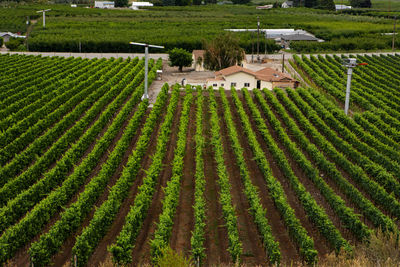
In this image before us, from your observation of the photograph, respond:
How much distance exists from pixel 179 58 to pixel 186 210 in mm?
50685

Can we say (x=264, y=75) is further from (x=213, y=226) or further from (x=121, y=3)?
(x=121, y=3)

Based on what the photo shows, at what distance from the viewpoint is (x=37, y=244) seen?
20.9m

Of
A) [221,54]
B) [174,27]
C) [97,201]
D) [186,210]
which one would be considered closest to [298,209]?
[186,210]

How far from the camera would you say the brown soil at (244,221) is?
22.7 m

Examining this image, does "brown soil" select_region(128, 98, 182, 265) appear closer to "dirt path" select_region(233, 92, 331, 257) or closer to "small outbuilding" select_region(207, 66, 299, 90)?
"dirt path" select_region(233, 92, 331, 257)

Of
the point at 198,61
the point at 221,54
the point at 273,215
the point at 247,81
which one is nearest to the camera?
the point at 273,215

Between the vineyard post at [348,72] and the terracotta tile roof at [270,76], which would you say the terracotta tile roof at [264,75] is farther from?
the vineyard post at [348,72]

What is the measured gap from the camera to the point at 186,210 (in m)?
26.9

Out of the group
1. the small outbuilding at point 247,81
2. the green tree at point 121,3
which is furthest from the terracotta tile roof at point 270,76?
the green tree at point 121,3

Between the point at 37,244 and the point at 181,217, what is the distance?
25.0ft

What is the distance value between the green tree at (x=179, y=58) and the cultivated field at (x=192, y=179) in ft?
76.5

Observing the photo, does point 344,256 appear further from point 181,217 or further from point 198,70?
point 198,70

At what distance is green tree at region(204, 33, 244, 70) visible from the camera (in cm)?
7650

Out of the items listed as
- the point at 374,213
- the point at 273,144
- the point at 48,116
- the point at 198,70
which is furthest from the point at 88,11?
the point at 374,213
